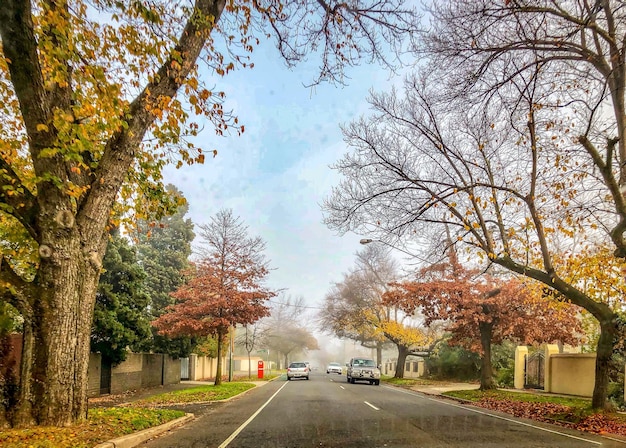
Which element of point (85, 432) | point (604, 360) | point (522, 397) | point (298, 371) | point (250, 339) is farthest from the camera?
point (250, 339)

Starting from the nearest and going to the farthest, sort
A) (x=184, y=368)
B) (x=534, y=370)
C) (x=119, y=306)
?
(x=119, y=306) → (x=534, y=370) → (x=184, y=368)

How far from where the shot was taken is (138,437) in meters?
8.86

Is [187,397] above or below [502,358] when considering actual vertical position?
above

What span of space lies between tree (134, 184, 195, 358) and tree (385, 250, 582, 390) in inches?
499

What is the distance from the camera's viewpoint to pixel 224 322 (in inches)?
877

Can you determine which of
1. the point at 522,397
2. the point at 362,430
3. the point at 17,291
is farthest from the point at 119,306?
the point at 522,397

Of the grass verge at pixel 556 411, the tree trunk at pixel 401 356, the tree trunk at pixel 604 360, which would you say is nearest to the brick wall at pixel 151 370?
the grass verge at pixel 556 411

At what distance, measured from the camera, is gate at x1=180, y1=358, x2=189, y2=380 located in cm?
3016

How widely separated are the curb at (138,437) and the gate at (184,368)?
1964 cm

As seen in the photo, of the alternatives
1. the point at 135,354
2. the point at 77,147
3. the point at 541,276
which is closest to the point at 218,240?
the point at 135,354

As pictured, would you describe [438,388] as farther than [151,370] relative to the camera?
Yes

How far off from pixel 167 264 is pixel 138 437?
25.3 metres

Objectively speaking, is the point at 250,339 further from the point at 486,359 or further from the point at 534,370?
the point at 486,359

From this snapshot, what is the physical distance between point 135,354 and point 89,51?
16.5 meters
